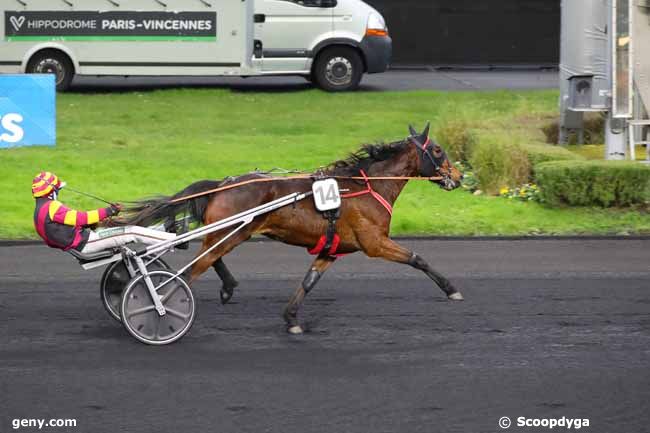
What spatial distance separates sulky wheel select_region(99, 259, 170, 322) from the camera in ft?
29.5

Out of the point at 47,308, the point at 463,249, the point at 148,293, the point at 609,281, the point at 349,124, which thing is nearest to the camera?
the point at 148,293

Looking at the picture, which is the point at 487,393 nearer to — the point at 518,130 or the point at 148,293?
the point at 148,293

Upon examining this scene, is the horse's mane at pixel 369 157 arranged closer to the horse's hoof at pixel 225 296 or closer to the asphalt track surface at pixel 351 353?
the asphalt track surface at pixel 351 353

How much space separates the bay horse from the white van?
12.8 metres

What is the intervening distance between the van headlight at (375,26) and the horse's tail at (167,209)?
1344cm

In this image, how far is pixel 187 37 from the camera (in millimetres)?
21703

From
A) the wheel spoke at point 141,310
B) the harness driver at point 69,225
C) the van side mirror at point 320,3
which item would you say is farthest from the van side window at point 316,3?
the wheel spoke at point 141,310

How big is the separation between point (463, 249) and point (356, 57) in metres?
10.5

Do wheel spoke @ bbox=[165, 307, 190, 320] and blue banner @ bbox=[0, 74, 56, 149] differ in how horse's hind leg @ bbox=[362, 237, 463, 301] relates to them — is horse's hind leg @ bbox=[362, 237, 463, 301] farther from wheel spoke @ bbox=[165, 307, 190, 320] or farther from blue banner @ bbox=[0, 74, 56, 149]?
blue banner @ bbox=[0, 74, 56, 149]

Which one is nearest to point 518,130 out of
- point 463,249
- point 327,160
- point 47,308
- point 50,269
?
point 327,160

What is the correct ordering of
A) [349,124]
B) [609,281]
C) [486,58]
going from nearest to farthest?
[609,281] < [349,124] < [486,58]

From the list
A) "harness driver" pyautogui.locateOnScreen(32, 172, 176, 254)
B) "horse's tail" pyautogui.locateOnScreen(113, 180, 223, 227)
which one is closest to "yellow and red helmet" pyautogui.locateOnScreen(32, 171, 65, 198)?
"harness driver" pyautogui.locateOnScreen(32, 172, 176, 254)

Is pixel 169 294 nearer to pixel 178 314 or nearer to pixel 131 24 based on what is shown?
pixel 178 314

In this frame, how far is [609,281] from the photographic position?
10766 mm
